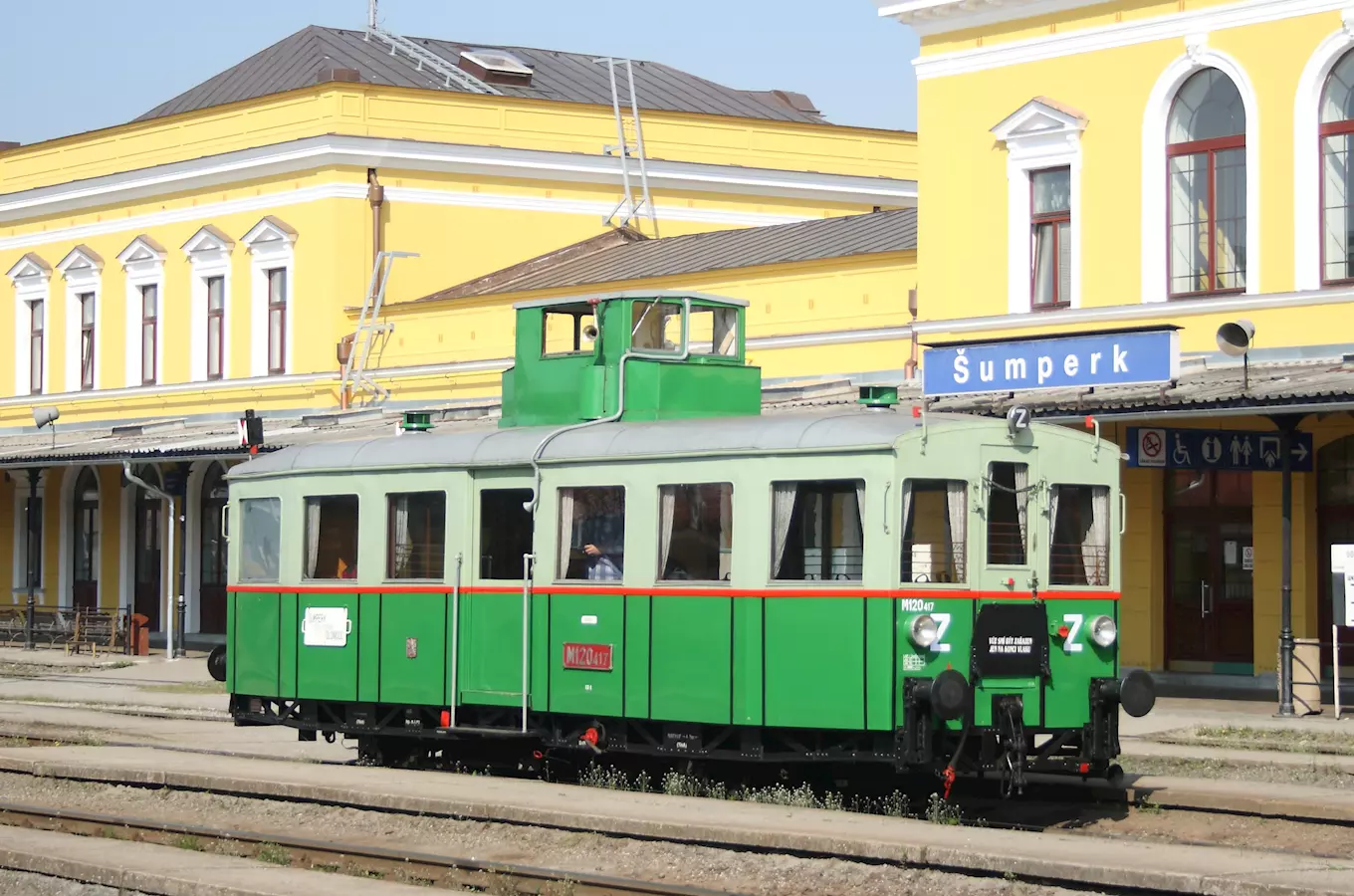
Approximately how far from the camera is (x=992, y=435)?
13992mm

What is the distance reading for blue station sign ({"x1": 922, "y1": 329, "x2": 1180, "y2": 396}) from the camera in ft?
74.0

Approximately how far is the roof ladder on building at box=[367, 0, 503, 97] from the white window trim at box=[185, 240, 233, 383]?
5.48m

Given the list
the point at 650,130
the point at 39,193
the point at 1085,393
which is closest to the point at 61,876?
the point at 1085,393

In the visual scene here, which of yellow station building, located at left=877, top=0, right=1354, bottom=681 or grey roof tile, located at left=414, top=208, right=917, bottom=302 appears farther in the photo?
grey roof tile, located at left=414, top=208, right=917, bottom=302

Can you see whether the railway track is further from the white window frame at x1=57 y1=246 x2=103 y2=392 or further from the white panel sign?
the white window frame at x1=57 y1=246 x2=103 y2=392

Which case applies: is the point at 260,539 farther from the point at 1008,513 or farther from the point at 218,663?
the point at 1008,513

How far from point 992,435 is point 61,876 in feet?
20.6

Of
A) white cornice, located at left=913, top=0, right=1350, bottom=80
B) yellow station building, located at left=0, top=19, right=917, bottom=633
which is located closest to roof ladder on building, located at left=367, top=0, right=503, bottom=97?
yellow station building, located at left=0, top=19, right=917, bottom=633

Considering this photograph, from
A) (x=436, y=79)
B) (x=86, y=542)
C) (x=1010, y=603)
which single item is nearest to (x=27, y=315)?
(x=86, y=542)

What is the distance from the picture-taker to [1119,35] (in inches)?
993

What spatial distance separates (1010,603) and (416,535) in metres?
4.89

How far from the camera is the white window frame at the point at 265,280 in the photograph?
3794 cm

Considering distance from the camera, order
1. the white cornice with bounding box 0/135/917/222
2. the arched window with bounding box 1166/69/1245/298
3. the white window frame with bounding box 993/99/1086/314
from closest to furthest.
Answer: the arched window with bounding box 1166/69/1245/298, the white window frame with bounding box 993/99/1086/314, the white cornice with bounding box 0/135/917/222

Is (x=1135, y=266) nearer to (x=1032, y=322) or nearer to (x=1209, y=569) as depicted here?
(x=1032, y=322)
